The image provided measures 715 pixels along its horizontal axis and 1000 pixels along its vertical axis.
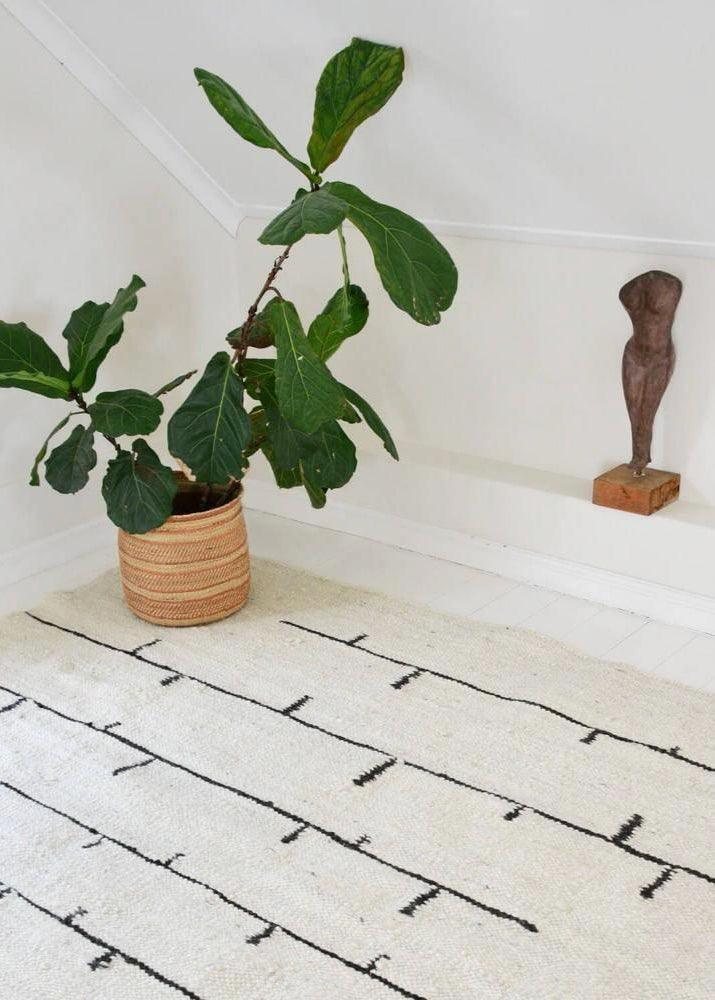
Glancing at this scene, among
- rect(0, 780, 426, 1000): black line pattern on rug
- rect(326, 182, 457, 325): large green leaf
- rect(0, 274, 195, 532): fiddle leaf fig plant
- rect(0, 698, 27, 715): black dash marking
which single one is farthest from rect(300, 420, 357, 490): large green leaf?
rect(0, 780, 426, 1000): black line pattern on rug

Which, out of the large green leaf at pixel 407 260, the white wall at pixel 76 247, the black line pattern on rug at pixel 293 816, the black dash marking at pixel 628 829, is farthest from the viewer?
the white wall at pixel 76 247

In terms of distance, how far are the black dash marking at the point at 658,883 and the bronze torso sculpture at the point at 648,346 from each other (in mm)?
1129

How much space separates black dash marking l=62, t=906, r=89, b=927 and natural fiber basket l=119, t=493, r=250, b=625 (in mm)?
954

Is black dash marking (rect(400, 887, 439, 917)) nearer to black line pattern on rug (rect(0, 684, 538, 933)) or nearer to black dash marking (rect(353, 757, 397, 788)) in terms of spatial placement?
black line pattern on rug (rect(0, 684, 538, 933))

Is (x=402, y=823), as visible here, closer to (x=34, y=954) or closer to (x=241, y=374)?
(x=34, y=954)

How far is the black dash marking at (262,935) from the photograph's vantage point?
1.75 m

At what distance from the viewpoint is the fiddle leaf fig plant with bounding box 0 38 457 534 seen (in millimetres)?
2287

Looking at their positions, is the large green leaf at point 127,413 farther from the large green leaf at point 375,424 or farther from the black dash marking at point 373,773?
the black dash marking at point 373,773

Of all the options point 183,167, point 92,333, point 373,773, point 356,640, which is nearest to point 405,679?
point 356,640

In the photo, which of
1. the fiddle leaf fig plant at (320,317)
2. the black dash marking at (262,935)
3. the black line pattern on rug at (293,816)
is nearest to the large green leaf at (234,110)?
the fiddle leaf fig plant at (320,317)

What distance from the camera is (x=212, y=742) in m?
2.27

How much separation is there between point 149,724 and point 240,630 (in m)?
0.43

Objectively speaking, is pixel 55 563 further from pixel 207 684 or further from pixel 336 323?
pixel 336 323

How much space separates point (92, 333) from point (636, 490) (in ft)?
4.20
